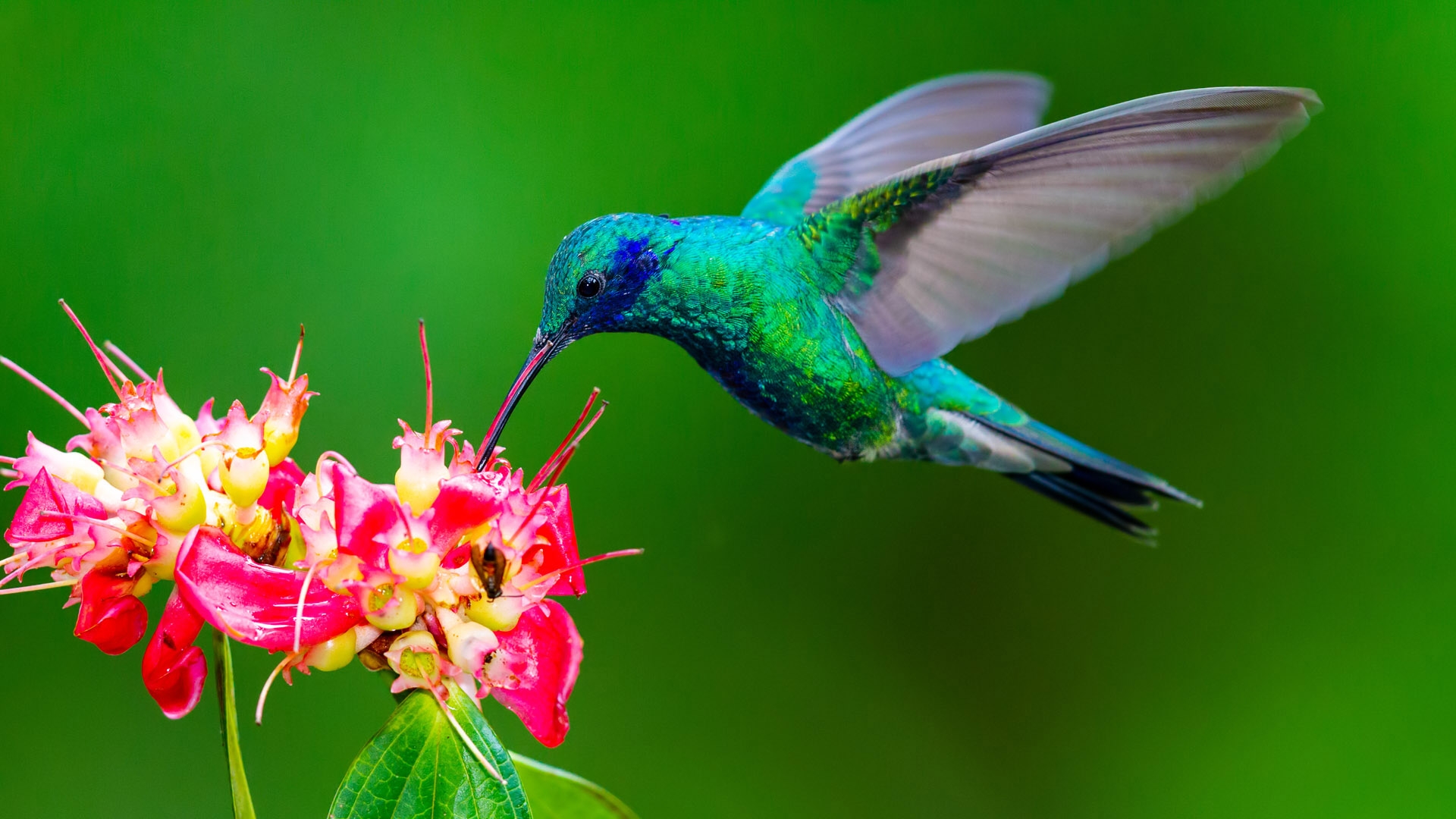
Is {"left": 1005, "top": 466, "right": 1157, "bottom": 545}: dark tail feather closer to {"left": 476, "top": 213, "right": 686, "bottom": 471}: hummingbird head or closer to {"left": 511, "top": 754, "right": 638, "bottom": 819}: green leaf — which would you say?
{"left": 476, "top": 213, "right": 686, "bottom": 471}: hummingbird head

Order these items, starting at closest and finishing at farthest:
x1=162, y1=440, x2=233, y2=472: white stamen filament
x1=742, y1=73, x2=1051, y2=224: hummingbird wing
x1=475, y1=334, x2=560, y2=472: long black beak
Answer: x1=162, y1=440, x2=233, y2=472: white stamen filament → x1=475, y1=334, x2=560, y2=472: long black beak → x1=742, y1=73, x2=1051, y2=224: hummingbird wing

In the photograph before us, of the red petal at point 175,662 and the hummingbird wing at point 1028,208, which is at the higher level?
the hummingbird wing at point 1028,208

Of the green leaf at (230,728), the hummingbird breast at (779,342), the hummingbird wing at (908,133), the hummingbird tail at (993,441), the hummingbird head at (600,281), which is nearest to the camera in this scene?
the green leaf at (230,728)

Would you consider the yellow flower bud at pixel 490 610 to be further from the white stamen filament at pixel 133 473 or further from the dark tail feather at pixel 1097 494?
the dark tail feather at pixel 1097 494

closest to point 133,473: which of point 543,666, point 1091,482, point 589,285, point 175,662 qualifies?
point 175,662

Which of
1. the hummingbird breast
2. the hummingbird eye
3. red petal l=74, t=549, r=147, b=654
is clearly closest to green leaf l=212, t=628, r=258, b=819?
red petal l=74, t=549, r=147, b=654

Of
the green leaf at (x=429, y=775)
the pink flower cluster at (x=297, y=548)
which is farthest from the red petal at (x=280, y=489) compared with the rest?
the green leaf at (x=429, y=775)
